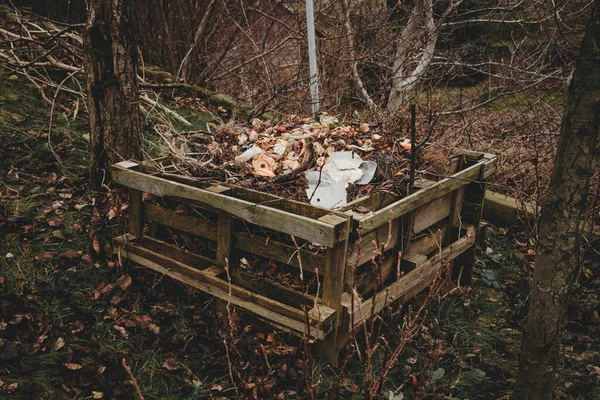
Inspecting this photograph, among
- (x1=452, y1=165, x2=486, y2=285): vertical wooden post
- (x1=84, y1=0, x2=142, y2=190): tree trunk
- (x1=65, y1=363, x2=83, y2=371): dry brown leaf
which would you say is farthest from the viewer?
(x1=452, y1=165, x2=486, y2=285): vertical wooden post

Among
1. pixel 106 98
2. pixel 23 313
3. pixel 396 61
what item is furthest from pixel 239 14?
pixel 23 313

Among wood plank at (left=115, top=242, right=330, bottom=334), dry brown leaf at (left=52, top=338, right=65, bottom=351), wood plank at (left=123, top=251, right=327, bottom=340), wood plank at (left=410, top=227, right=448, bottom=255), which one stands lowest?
dry brown leaf at (left=52, top=338, right=65, bottom=351)

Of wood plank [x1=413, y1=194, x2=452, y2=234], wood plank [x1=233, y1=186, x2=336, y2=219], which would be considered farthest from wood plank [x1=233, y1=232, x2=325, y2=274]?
wood plank [x1=413, y1=194, x2=452, y2=234]

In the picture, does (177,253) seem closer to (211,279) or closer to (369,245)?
(211,279)

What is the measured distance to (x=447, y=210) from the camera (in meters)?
3.75

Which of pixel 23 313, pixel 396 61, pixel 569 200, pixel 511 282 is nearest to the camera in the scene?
pixel 569 200

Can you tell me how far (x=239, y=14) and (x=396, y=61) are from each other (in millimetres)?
2757

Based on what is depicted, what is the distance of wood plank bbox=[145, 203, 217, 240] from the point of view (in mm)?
3184

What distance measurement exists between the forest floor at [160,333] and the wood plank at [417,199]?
710 millimetres

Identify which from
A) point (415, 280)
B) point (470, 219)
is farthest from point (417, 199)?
point (470, 219)

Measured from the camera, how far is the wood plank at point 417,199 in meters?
2.75

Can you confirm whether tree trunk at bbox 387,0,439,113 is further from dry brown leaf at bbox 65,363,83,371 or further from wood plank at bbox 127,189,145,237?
dry brown leaf at bbox 65,363,83,371

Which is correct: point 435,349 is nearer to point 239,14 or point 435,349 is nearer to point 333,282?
point 333,282

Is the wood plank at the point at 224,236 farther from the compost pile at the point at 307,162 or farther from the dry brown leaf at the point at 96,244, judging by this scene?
the dry brown leaf at the point at 96,244
